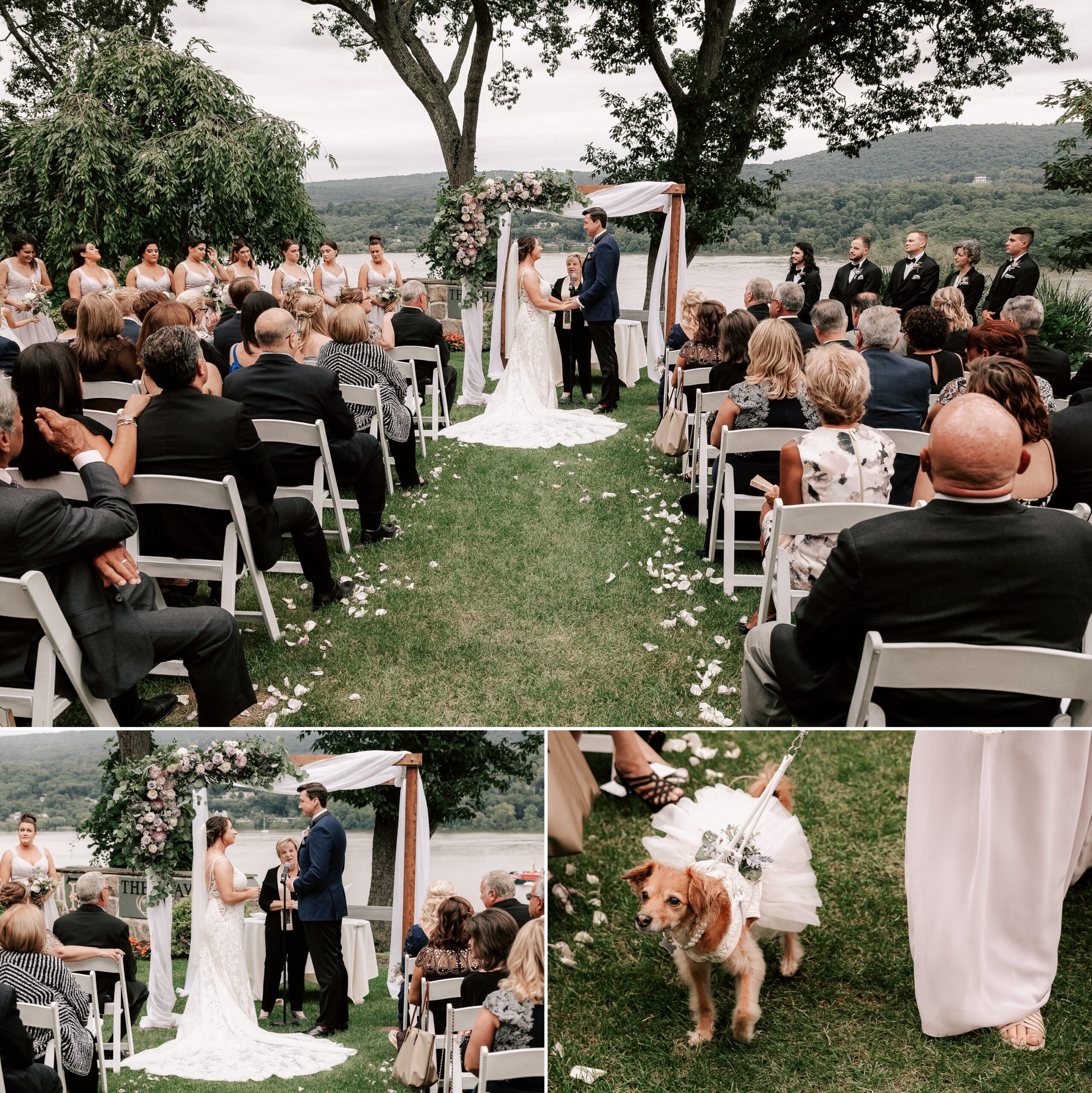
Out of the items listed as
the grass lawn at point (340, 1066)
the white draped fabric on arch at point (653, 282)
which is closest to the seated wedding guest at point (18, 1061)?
the grass lawn at point (340, 1066)

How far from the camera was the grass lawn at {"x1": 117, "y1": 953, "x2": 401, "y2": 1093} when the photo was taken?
1.95m

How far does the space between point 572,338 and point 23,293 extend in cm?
672

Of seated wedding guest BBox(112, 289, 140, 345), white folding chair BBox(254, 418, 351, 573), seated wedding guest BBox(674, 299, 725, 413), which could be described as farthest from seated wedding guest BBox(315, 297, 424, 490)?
seated wedding guest BBox(674, 299, 725, 413)

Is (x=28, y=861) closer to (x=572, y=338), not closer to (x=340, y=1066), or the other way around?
(x=340, y=1066)

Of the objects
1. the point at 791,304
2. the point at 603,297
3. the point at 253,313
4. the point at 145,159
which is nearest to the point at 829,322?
the point at 791,304

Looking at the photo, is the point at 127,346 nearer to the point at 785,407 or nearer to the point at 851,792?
the point at 785,407

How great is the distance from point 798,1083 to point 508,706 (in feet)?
7.57

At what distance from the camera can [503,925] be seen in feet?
6.56

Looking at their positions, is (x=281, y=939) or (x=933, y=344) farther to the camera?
(x=933, y=344)

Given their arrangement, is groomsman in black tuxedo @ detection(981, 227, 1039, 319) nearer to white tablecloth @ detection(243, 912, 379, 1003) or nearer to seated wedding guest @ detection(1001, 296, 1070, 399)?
seated wedding guest @ detection(1001, 296, 1070, 399)

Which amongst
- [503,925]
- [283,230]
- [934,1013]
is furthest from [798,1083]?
[283,230]

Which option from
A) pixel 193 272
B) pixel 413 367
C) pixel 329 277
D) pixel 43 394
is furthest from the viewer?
pixel 329 277

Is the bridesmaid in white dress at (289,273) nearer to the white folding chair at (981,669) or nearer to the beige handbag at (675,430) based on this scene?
the beige handbag at (675,430)

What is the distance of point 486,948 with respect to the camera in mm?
1996
